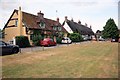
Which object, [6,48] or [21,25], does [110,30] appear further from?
→ [6,48]

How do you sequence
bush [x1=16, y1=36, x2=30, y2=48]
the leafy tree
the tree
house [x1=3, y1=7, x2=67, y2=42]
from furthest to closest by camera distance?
1. the tree
2. house [x1=3, y1=7, x2=67, y2=42]
3. the leafy tree
4. bush [x1=16, y1=36, x2=30, y2=48]

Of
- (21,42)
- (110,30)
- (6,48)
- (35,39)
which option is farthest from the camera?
(110,30)

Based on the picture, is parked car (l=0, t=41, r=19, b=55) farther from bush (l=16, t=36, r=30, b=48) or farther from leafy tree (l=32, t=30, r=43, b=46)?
leafy tree (l=32, t=30, r=43, b=46)

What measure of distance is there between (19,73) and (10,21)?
3750cm

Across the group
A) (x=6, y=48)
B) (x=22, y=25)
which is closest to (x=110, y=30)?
(x=22, y=25)

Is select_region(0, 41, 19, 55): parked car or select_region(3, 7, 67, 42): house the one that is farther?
select_region(3, 7, 67, 42): house

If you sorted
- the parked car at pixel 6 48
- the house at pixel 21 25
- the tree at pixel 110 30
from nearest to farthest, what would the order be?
1. the parked car at pixel 6 48
2. the house at pixel 21 25
3. the tree at pixel 110 30

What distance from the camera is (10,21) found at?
46.9 meters

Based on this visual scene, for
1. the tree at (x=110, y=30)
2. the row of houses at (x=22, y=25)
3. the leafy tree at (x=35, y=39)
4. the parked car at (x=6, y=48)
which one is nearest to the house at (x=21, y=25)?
the row of houses at (x=22, y=25)

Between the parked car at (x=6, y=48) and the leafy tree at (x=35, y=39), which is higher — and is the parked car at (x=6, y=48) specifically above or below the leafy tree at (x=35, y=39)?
below

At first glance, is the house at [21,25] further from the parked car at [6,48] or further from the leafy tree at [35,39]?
the parked car at [6,48]

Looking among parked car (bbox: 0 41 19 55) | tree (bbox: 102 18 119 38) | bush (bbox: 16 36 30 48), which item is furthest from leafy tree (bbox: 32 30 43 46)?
tree (bbox: 102 18 119 38)

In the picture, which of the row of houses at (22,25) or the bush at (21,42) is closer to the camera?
the bush at (21,42)

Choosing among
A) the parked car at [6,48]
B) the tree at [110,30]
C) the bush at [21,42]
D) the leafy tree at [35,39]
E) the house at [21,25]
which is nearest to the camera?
the parked car at [6,48]
